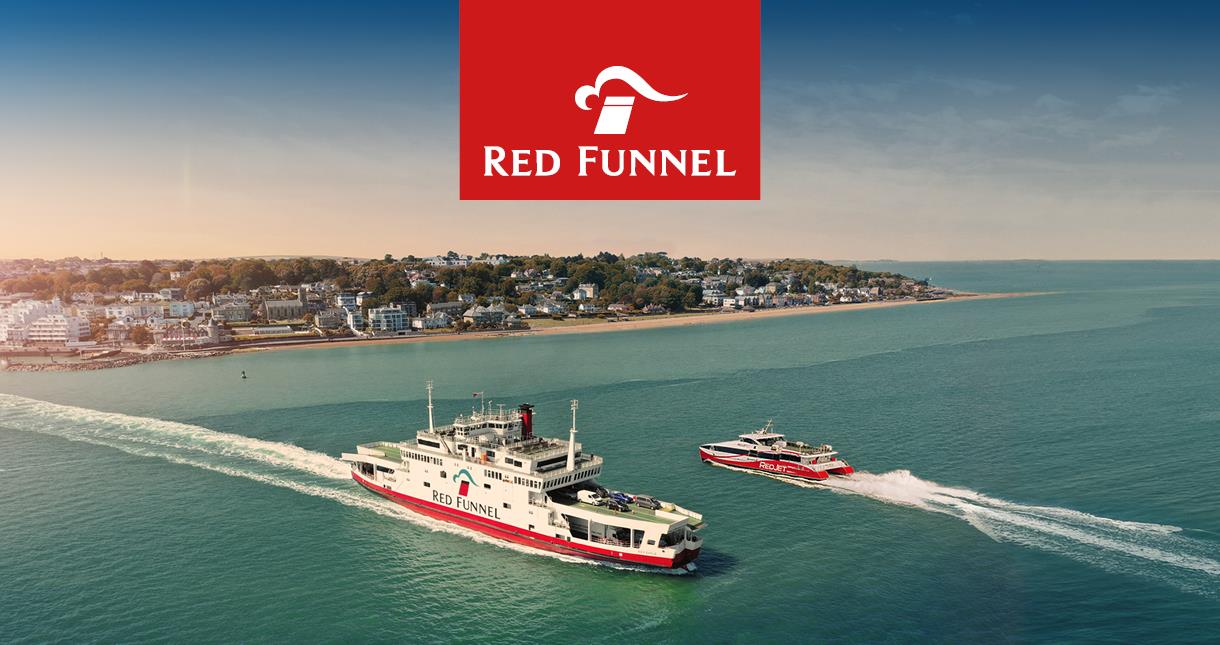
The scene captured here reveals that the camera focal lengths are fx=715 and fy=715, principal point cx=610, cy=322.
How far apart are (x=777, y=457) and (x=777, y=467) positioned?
1.91 ft

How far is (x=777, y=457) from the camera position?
139 ft

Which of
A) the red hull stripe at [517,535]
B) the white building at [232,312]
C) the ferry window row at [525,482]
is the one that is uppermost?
the white building at [232,312]

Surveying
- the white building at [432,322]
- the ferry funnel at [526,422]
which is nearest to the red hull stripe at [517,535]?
the ferry funnel at [526,422]

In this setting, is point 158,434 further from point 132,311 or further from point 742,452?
point 132,311

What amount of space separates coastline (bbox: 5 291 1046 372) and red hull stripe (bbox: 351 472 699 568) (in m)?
68.0

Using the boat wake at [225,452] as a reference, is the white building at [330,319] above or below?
above

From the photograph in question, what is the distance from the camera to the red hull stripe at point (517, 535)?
96.8 ft

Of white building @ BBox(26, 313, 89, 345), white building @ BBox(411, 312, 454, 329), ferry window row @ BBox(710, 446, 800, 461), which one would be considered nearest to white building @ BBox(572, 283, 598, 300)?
white building @ BBox(411, 312, 454, 329)

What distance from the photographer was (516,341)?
109500mm

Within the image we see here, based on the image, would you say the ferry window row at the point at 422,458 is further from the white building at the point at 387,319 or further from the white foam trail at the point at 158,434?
the white building at the point at 387,319

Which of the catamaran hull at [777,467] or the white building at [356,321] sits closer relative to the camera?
the catamaran hull at [777,467]

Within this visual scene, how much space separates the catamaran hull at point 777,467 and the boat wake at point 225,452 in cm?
1446

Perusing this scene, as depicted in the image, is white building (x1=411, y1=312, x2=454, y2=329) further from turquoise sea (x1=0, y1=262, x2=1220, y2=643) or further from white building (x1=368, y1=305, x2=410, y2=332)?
turquoise sea (x1=0, y1=262, x2=1220, y2=643)

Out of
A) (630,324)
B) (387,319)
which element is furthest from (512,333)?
(630,324)
